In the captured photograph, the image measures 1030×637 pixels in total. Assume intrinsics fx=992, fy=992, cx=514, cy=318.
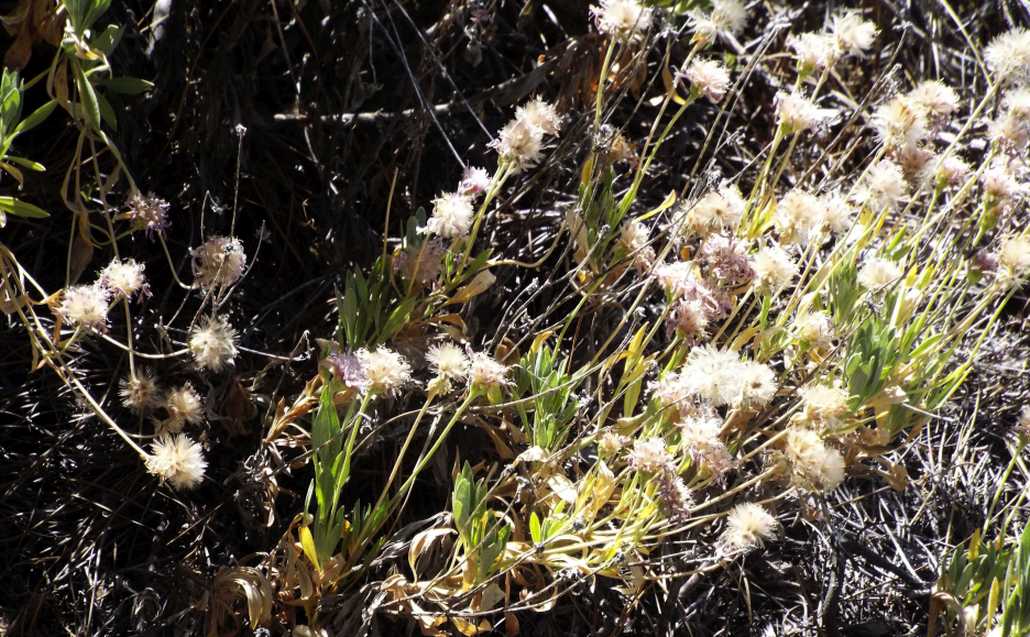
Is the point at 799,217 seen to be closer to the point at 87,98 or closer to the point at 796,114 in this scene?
the point at 796,114

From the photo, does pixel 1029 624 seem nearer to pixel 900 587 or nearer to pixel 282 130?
pixel 900 587

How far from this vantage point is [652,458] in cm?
98

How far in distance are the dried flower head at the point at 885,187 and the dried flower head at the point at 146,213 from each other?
77cm

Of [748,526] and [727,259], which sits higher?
[727,259]

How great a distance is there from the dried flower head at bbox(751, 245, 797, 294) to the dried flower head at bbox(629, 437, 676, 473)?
22 centimetres

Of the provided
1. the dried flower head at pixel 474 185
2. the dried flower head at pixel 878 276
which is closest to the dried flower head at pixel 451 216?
the dried flower head at pixel 474 185

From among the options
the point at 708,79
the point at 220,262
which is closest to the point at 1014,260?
the point at 708,79

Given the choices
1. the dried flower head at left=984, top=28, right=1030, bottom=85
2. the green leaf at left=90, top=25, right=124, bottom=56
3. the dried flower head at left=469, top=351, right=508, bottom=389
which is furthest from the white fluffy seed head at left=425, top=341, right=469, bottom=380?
the dried flower head at left=984, top=28, right=1030, bottom=85

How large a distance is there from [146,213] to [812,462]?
730mm

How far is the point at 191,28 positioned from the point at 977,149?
4.24 feet

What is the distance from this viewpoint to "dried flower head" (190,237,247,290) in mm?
1016

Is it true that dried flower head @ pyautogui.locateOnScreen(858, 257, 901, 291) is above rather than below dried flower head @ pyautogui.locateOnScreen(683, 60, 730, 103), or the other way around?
below

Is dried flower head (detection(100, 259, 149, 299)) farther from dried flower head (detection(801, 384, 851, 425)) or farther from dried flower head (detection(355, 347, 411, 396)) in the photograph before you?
dried flower head (detection(801, 384, 851, 425))

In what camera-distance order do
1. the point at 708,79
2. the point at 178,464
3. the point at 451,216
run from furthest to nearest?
the point at 708,79, the point at 451,216, the point at 178,464
